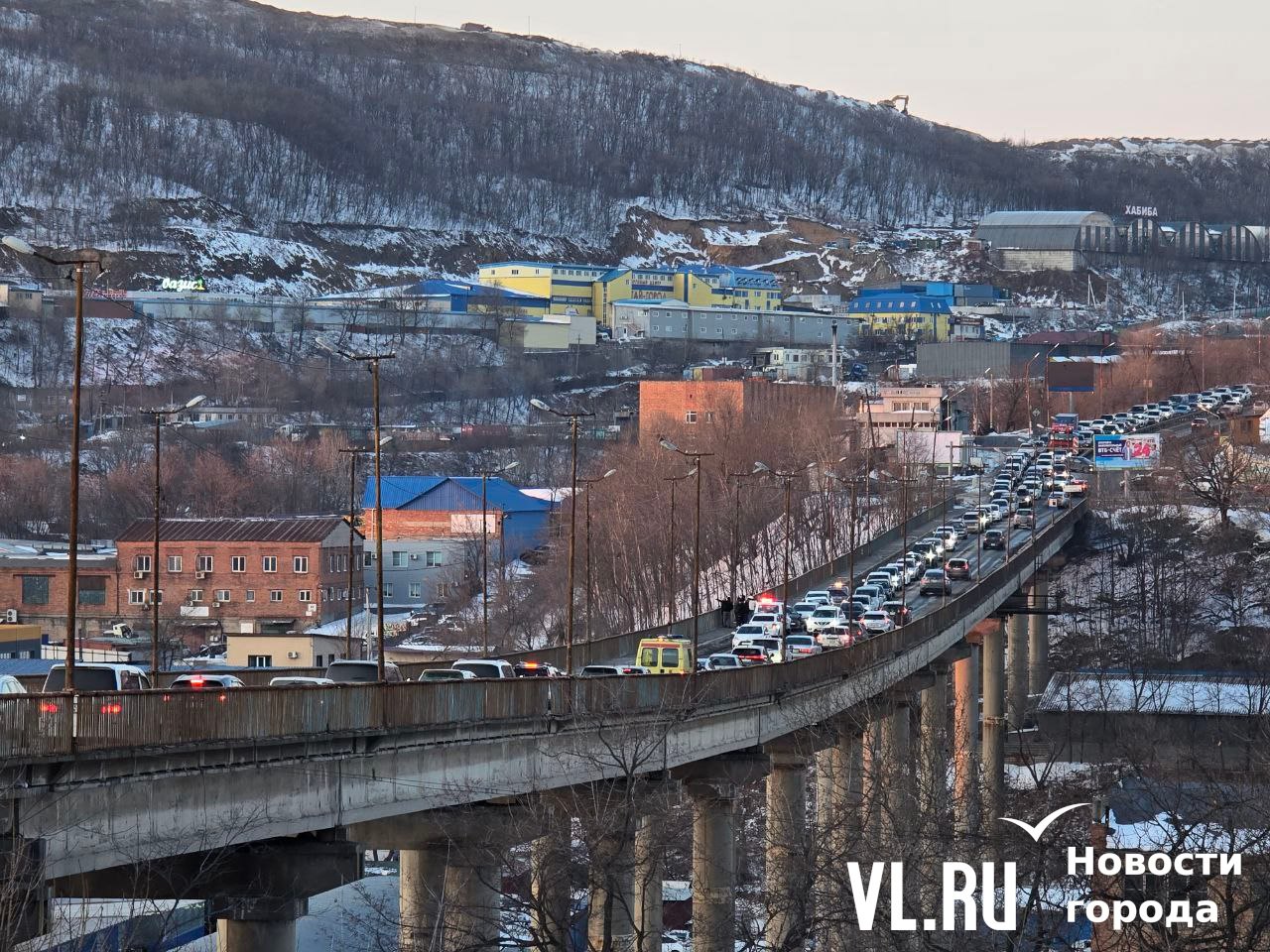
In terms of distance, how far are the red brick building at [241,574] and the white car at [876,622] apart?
34.7m

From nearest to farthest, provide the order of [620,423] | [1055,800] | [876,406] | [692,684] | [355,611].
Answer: [692,684]
[1055,800]
[355,611]
[876,406]
[620,423]

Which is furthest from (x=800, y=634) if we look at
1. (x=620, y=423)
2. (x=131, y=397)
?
(x=131, y=397)

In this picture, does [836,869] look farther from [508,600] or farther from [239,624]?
[239,624]

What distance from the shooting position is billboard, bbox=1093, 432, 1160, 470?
12575cm

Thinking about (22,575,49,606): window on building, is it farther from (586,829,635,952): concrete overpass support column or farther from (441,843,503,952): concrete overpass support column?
(441,843,503,952): concrete overpass support column

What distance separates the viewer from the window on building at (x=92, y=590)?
95.6 metres

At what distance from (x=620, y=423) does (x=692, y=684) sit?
142940 mm

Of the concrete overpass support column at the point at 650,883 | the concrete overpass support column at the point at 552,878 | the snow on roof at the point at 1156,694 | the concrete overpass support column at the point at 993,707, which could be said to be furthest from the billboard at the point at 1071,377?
the concrete overpass support column at the point at 552,878

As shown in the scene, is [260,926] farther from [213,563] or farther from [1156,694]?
[213,563]

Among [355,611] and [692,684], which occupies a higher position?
[692,684]

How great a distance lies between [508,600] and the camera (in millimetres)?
89500

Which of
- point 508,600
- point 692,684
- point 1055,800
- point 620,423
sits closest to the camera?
point 692,684

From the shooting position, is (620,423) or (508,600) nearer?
(508,600)

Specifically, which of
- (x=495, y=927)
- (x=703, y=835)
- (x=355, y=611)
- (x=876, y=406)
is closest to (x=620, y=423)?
(x=876, y=406)
